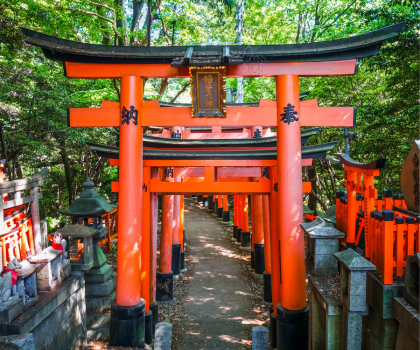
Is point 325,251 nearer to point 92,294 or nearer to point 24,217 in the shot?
point 92,294

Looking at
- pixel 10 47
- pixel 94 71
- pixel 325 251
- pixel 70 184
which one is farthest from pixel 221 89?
pixel 70 184

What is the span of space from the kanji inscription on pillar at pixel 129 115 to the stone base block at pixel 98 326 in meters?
5.01

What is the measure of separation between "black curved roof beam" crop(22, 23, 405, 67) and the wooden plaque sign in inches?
10.8

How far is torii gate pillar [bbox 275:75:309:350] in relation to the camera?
5848 millimetres

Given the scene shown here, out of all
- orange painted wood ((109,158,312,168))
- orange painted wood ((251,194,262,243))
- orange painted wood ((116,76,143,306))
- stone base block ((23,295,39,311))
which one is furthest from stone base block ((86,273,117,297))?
orange painted wood ((251,194,262,243))

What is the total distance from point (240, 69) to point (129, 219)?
11.7 ft

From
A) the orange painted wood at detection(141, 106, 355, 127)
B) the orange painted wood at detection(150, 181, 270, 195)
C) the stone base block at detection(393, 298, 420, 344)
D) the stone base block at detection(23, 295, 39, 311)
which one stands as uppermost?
the orange painted wood at detection(141, 106, 355, 127)

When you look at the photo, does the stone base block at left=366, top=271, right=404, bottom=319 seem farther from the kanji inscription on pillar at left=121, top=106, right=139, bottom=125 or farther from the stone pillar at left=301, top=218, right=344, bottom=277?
the kanji inscription on pillar at left=121, top=106, right=139, bottom=125

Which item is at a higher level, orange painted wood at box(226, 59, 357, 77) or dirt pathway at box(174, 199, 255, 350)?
orange painted wood at box(226, 59, 357, 77)

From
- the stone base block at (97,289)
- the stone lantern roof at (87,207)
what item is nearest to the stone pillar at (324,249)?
the stone base block at (97,289)

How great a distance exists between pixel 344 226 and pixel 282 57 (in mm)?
3631

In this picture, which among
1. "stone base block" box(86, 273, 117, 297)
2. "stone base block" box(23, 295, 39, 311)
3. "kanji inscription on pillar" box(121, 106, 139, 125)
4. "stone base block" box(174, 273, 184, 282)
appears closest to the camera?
"stone base block" box(23, 295, 39, 311)

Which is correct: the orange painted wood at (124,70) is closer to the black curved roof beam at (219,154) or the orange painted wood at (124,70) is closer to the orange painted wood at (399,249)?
the black curved roof beam at (219,154)

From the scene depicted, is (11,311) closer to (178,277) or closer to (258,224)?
(178,277)
